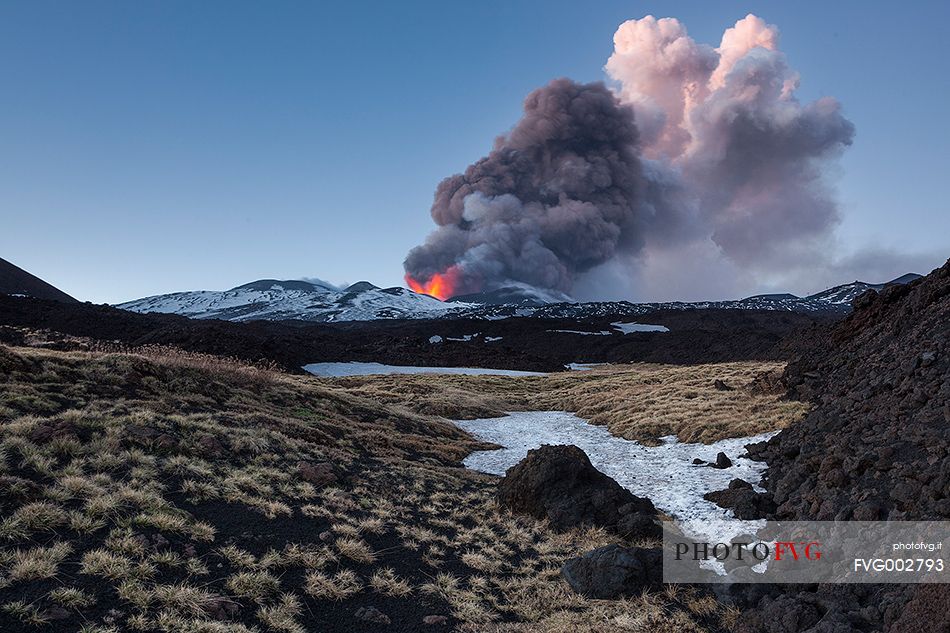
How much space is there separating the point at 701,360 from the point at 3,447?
67.3 metres

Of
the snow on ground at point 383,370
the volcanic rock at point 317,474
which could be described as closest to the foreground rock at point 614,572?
the volcanic rock at point 317,474

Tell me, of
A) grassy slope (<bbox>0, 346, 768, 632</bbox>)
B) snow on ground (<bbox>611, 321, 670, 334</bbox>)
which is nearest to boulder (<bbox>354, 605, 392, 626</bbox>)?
grassy slope (<bbox>0, 346, 768, 632</bbox>)

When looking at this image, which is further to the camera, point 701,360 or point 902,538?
point 701,360

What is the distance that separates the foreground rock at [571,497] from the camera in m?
10.9

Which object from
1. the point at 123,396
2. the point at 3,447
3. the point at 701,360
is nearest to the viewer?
the point at 3,447

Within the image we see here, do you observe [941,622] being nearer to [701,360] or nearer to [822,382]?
[822,382]

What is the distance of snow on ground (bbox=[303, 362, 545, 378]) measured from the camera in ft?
177

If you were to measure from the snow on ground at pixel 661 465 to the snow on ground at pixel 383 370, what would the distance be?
28271 millimetres

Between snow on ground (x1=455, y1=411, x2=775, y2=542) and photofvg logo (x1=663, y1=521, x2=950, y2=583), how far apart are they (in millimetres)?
628

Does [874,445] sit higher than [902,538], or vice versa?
[874,445]

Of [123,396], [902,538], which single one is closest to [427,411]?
[123,396]

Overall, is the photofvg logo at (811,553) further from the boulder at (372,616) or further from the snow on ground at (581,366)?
the snow on ground at (581,366)

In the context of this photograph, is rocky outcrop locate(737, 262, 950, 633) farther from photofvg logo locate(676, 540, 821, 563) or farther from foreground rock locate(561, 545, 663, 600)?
foreground rock locate(561, 545, 663, 600)

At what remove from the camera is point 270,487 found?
1039 cm
